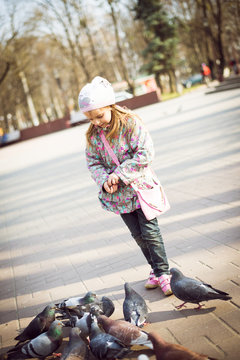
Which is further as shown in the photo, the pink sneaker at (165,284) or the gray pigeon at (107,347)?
the pink sneaker at (165,284)

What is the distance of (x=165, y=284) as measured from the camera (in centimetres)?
292

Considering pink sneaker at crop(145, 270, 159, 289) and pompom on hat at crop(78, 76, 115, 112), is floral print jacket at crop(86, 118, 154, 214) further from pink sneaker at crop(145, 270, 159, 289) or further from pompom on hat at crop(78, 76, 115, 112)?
pink sneaker at crop(145, 270, 159, 289)

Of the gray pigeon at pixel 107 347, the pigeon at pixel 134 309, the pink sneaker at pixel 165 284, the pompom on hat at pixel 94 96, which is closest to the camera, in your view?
the gray pigeon at pixel 107 347

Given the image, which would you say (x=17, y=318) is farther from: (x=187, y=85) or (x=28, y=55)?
(x=187, y=85)

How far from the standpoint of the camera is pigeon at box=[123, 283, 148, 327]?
8.14 ft

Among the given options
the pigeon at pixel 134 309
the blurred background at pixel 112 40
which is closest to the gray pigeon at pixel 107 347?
the pigeon at pixel 134 309

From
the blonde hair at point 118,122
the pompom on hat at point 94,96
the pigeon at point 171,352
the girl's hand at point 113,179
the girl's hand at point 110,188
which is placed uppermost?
the pompom on hat at point 94,96

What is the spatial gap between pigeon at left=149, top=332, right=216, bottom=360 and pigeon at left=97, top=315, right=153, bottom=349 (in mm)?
178

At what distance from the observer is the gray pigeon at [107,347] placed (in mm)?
2133

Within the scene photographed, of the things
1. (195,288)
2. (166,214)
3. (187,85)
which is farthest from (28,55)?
(195,288)

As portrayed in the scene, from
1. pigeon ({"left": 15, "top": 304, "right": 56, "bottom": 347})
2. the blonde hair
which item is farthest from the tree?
pigeon ({"left": 15, "top": 304, "right": 56, "bottom": 347})

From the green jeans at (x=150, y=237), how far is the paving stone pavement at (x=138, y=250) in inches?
10.8

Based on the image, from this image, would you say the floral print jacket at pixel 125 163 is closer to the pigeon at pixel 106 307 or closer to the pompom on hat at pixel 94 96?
the pompom on hat at pixel 94 96

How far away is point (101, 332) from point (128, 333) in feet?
0.63
